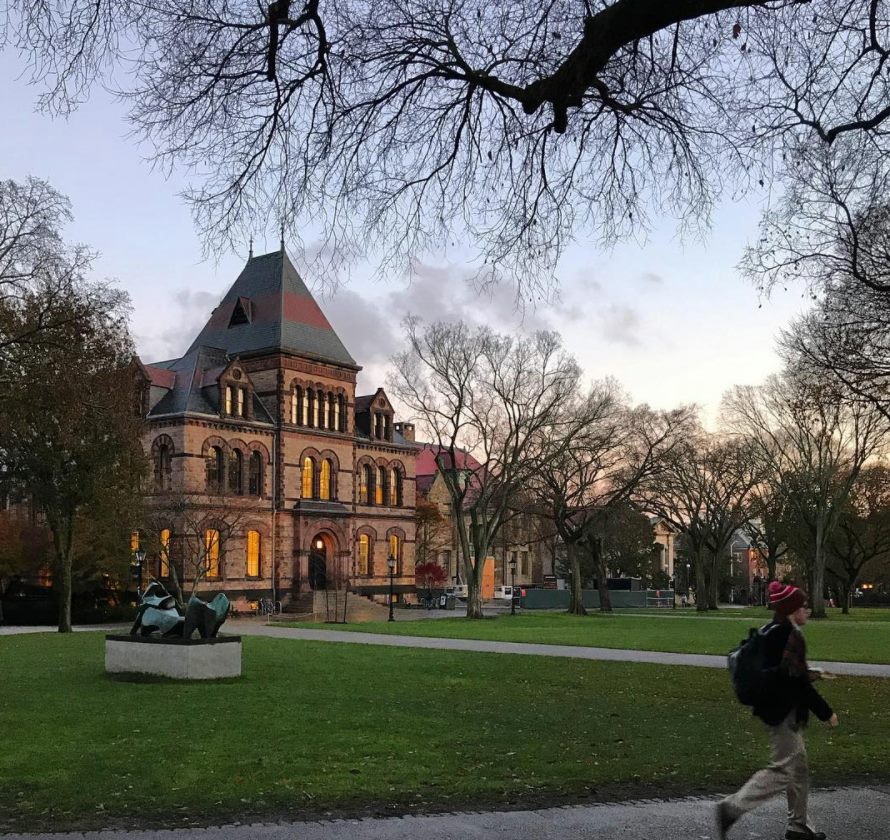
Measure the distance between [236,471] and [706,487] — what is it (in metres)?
27.3

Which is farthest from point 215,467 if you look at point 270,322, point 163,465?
point 270,322

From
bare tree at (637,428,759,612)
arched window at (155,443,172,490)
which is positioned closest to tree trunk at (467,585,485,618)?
bare tree at (637,428,759,612)

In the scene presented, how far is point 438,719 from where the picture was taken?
12.6 metres

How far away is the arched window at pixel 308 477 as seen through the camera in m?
59.5

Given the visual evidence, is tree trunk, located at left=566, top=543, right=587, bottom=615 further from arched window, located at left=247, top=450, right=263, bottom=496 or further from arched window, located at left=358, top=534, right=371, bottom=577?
arched window, located at left=247, top=450, right=263, bottom=496

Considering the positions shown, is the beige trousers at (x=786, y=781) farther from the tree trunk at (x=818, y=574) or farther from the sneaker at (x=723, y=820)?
the tree trunk at (x=818, y=574)

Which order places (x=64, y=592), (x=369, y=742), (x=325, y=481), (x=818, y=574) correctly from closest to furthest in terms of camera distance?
1. (x=369, y=742)
2. (x=64, y=592)
3. (x=818, y=574)
4. (x=325, y=481)

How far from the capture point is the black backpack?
21.9 ft

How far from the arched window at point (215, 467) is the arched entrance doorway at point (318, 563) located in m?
7.68

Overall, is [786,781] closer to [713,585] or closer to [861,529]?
[713,585]

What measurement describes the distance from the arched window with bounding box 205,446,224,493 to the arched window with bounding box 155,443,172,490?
2.00 meters

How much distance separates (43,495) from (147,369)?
22.4 m

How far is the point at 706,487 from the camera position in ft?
194

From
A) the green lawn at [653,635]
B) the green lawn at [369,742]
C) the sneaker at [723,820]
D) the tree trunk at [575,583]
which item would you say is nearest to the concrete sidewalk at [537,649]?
the green lawn at [653,635]
